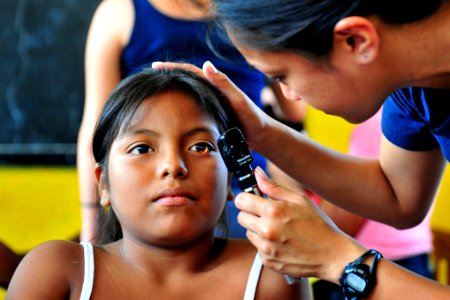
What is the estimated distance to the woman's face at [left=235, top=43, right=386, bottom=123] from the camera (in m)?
1.20

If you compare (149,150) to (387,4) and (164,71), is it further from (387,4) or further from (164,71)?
(387,4)

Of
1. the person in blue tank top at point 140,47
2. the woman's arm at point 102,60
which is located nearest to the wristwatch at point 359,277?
the person in blue tank top at point 140,47

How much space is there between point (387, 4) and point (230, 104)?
0.43 m

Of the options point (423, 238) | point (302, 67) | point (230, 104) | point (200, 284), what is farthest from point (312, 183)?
point (423, 238)

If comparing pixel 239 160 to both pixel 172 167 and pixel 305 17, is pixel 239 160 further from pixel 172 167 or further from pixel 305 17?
pixel 305 17

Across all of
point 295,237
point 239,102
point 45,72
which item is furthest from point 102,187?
Result: point 45,72

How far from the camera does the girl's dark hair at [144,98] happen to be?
1405 millimetres

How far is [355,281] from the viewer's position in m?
1.24

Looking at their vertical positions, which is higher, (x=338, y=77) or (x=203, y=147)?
(x=338, y=77)

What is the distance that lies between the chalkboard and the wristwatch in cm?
227

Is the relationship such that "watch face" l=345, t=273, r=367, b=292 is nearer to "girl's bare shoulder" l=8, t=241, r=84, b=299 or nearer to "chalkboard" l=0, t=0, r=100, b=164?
"girl's bare shoulder" l=8, t=241, r=84, b=299

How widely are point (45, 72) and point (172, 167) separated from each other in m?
2.18

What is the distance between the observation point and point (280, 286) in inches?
53.8

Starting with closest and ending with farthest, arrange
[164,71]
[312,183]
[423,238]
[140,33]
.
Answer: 1. [164,71]
2. [312,183]
3. [140,33]
4. [423,238]
